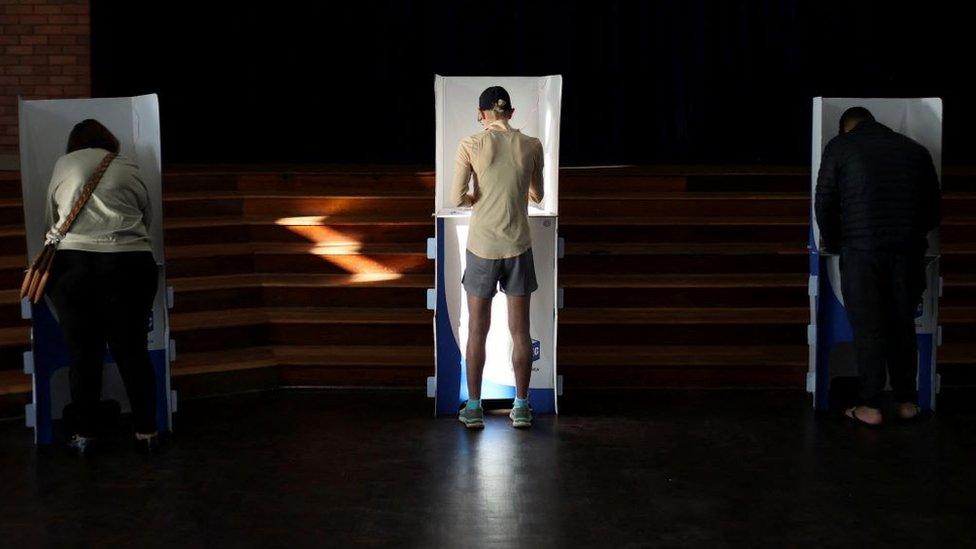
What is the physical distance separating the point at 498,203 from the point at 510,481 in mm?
1156

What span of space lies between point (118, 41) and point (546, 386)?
508 centimetres

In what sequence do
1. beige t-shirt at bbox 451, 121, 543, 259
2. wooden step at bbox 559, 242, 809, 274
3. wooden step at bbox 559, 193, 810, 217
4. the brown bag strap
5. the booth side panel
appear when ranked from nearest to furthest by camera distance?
the brown bag strap → beige t-shirt at bbox 451, 121, 543, 259 → the booth side panel → wooden step at bbox 559, 242, 809, 274 → wooden step at bbox 559, 193, 810, 217

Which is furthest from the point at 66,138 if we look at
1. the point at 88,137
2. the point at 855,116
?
the point at 855,116

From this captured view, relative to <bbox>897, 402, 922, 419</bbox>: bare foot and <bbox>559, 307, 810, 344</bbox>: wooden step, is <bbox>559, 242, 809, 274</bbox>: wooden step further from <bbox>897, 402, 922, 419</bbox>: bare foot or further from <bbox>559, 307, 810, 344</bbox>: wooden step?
<bbox>897, 402, 922, 419</bbox>: bare foot

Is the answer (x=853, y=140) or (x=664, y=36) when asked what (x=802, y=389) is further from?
(x=664, y=36)

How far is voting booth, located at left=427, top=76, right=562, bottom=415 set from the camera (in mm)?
5379

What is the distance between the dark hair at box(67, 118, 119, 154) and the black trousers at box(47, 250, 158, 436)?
1.31 feet

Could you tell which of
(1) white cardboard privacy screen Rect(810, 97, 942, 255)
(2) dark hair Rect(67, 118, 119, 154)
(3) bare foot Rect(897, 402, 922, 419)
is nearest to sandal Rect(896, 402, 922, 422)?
(3) bare foot Rect(897, 402, 922, 419)

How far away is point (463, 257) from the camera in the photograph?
549 cm

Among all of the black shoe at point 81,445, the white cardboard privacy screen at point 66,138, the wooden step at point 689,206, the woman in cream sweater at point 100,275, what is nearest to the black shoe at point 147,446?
the woman in cream sweater at point 100,275

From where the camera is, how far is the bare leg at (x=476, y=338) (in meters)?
5.25

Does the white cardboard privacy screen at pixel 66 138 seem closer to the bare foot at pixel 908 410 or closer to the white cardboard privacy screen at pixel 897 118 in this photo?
the white cardboard privacy screen at pixel 897 118

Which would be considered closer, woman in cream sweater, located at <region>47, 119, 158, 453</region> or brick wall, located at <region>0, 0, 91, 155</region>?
woman in cream sweater, located at <region>47, 119, 158, 453</region>

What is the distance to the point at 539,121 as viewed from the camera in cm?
545
